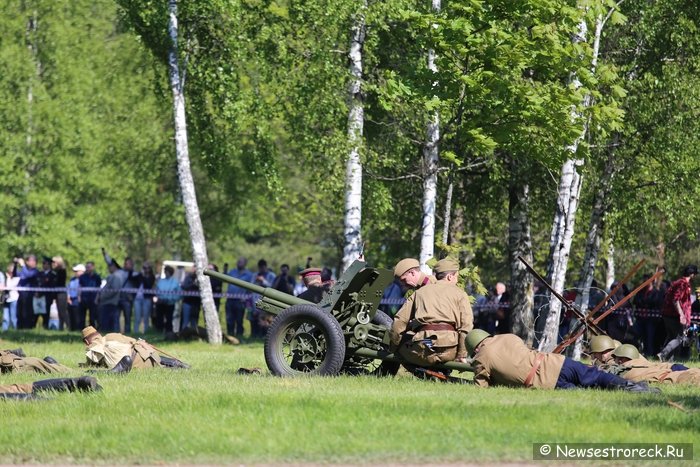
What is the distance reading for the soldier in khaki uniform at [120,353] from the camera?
57.5ft

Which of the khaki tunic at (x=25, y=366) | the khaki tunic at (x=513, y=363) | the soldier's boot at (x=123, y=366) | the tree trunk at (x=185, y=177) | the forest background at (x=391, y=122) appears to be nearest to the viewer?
the khaki tunic at (x=513, y=363)

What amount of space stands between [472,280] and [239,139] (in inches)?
684

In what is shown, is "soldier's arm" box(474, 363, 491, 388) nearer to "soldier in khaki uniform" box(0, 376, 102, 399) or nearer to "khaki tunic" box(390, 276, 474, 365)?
"khaki tunic" box(390, 276, 474, 365)

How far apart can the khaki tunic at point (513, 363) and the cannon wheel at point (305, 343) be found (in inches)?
67.2

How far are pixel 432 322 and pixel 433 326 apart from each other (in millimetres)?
46

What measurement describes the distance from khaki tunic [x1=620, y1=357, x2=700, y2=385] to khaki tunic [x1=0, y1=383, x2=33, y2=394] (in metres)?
6.67

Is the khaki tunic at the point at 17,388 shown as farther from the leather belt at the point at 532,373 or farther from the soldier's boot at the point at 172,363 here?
the leather belt at the point at 532,373

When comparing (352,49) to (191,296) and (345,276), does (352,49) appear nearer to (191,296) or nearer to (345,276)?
(191,296)

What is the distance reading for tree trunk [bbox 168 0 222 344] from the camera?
83.8 ft

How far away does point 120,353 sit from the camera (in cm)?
1770

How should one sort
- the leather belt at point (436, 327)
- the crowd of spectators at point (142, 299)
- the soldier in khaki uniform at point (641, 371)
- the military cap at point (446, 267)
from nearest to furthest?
1. the leather belt at point (436, 327)
2. the soldier in khaki uniform at point (641, 371)
3. the military cap at point (446, 267)
4. the crowd of spectators at point (142, 299)

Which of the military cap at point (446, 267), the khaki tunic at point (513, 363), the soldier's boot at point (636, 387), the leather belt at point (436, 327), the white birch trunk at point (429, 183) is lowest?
the soldier's boot at point (636, 387)

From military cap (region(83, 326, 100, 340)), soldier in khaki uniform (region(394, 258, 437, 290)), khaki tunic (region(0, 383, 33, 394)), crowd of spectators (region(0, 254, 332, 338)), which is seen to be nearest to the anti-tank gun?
soldier in khaki uniform (region(394, 258, 437, 290))

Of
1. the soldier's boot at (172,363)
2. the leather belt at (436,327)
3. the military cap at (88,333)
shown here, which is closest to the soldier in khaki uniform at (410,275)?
the leather belt at (436,327)
